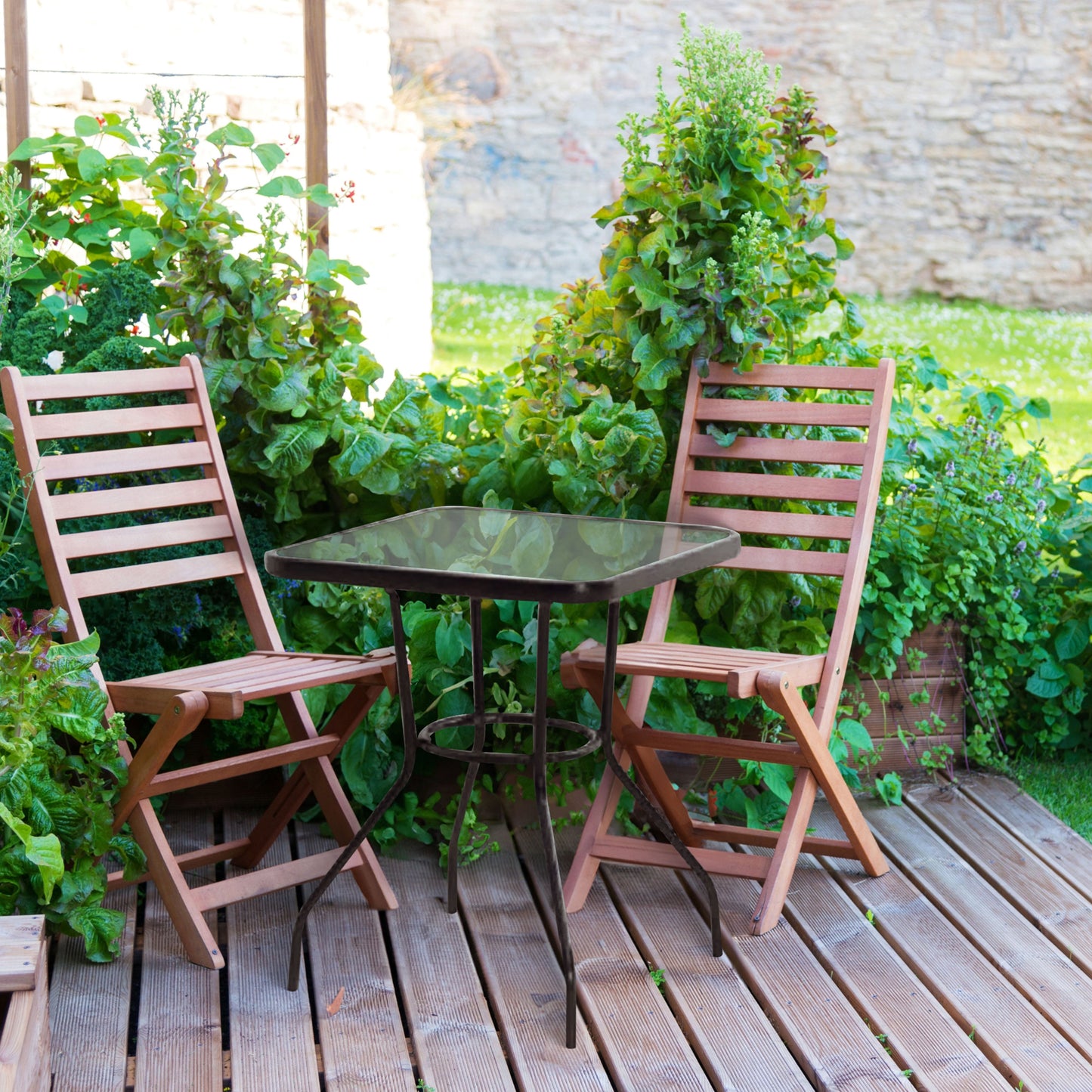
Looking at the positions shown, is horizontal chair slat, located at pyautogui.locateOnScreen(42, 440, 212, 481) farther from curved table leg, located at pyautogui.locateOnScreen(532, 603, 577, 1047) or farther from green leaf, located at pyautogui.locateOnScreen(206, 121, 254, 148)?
curved table leg, located at pyautogui.locateOnScreen(532, 603, 577, 1047)

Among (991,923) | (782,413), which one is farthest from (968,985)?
(782,413)

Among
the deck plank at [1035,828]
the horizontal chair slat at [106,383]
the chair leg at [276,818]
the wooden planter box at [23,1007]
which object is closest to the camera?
the wooden planter box at [23,1007]

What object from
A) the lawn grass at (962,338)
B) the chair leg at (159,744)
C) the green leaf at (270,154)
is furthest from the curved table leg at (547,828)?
the lawn grass at (962,338)

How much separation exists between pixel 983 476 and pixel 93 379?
87.8 inches

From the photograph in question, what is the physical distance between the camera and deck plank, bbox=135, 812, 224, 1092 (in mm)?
2197

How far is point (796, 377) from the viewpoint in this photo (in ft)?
10.2

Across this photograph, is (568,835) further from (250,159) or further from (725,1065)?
(250,159)

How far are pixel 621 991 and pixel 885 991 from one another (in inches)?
19.4

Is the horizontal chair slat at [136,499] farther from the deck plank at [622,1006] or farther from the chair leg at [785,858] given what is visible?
the chair leg at [785,858]

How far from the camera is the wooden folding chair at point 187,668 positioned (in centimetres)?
253

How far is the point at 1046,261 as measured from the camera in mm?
12609

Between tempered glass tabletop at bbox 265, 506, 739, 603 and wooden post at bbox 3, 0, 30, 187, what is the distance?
1.70 metres

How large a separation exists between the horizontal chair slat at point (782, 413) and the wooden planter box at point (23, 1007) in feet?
5.99

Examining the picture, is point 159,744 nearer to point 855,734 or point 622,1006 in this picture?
point 622,1006
